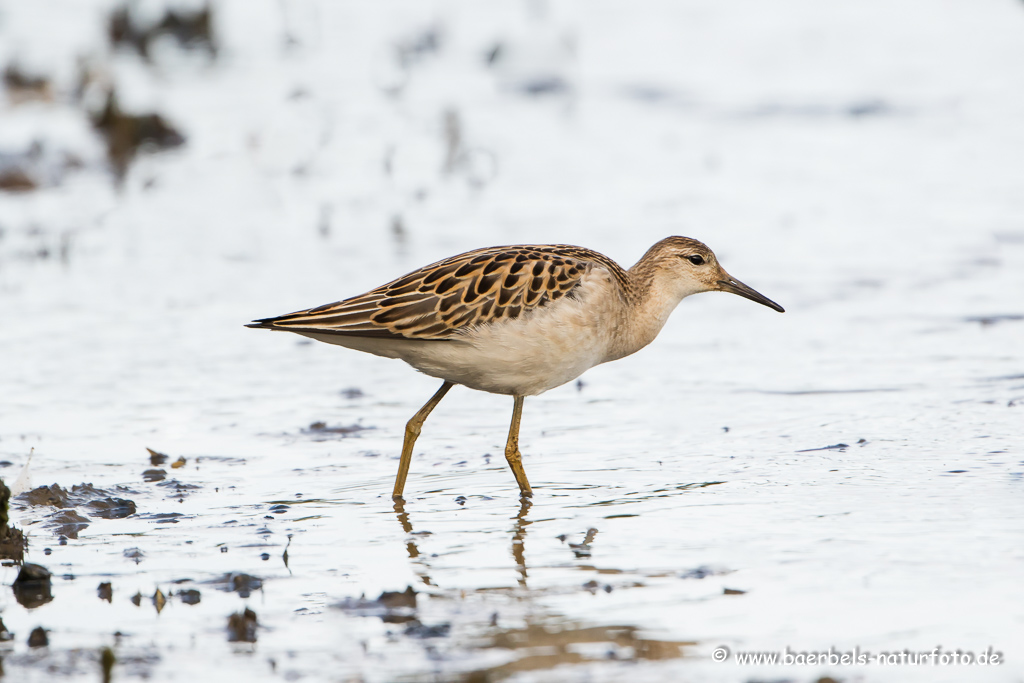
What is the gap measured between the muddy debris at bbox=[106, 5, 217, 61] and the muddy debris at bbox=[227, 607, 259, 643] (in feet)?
53.0

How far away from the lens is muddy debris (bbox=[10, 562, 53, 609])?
5086 millimetres

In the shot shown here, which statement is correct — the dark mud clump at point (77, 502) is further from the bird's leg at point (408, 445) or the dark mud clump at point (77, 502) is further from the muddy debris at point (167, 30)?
the muddy debris at point (167, 30)

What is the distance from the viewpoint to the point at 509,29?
21.3 meters

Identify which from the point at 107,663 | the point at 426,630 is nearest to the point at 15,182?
the point at 426,630

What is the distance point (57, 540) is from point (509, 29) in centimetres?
1666

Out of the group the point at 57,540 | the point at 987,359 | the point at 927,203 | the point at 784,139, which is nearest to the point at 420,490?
the point at 57,540

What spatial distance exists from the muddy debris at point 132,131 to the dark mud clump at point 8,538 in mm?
9949

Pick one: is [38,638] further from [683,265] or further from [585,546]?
[683,265]

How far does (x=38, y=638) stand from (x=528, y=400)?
13.4 feet

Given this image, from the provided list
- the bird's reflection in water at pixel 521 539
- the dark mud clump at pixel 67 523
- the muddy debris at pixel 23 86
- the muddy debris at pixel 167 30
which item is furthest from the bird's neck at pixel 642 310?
the muddy debris at pixel 167 30

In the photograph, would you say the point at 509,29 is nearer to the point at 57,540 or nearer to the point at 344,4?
the point at 344,4

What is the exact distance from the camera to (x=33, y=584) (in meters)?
5.12

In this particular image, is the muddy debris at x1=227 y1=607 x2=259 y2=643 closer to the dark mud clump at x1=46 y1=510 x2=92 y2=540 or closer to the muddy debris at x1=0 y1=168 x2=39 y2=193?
the dark mud clump at x1=46 y1=510 x2=92 y2=540

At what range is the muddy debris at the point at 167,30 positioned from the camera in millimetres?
19891
